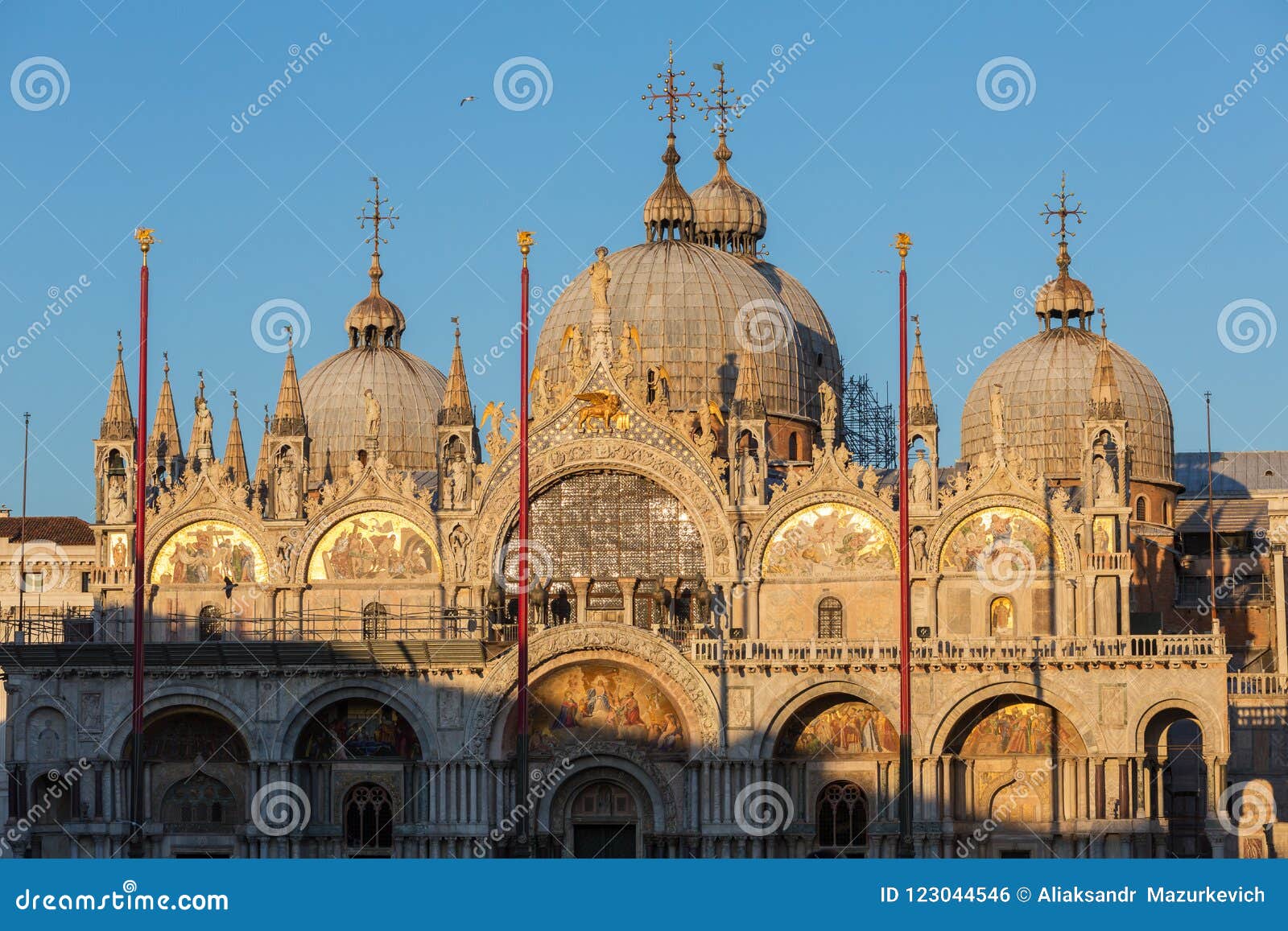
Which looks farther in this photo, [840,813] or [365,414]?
[365,414]

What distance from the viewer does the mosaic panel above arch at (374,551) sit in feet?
290

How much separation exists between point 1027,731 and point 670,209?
26527 mm

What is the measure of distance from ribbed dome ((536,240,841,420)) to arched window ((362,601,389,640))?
12269 millimetres

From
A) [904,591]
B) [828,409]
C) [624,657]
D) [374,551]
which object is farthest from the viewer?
[374,551]

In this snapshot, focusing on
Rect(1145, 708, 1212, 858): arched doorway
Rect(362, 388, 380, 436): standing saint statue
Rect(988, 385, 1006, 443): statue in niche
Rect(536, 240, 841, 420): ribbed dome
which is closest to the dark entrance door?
Rect(362, 388, 380, 436): standing saint statue

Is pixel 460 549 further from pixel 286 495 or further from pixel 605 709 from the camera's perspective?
pixel 605 709

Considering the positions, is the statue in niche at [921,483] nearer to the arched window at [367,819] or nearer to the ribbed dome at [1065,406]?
the ribbed dome at [1065,406]

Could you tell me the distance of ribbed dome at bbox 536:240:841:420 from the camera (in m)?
97.6

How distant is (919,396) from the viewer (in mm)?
88188

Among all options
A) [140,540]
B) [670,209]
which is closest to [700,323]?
[670,209]

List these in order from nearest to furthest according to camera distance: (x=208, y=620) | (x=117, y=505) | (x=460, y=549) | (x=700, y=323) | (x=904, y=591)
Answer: (x=904, y=591), (x=460, y=549), (x=208, y=620), (x=117, y=505), (x=700, y=323)

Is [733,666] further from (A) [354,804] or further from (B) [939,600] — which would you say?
(A) [354,804]

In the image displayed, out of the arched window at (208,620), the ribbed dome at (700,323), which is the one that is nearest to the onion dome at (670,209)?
the ribbed dome at (700,323)

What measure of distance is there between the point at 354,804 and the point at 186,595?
8.82 metres
